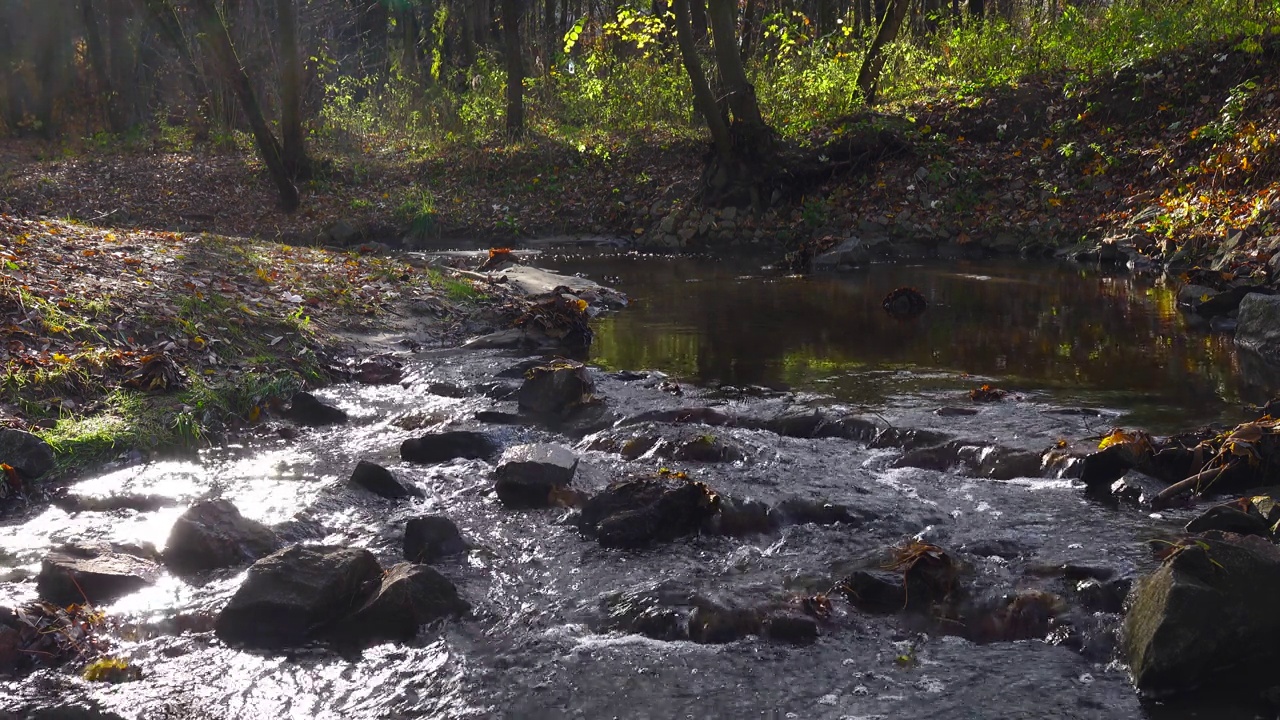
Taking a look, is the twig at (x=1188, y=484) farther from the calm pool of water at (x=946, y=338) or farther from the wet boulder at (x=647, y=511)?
the wet boulder at (x=647, y=511)

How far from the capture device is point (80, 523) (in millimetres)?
5055

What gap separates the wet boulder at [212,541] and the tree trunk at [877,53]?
16.9m

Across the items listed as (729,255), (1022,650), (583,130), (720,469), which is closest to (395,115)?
(583,130)

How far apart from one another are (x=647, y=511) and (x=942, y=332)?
221 inches

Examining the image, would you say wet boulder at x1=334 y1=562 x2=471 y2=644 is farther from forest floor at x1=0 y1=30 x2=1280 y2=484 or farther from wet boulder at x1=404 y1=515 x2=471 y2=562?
forest floor at x1=0 y1=30 x2=1280 y2=484

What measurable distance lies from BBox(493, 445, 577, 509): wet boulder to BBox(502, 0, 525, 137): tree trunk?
17.3 metres

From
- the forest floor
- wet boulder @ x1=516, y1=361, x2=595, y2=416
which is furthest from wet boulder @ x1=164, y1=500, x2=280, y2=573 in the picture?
wet boulder @ x1=516, y1=361, x2=595, y2=416

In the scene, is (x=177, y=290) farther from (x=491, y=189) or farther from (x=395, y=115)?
(x=395, y=115)

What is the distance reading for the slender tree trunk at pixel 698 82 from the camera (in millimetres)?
15289

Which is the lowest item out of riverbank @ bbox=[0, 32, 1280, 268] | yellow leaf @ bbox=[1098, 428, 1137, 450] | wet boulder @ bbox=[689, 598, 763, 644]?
wet boulder @ bbox=[689, 598, 763, 644]

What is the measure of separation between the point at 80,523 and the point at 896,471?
4255 millimetres

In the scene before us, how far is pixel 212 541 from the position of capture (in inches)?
179

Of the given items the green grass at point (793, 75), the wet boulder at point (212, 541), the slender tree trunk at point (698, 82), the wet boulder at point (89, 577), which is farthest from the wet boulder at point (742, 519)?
the green grass at point (793, 75)

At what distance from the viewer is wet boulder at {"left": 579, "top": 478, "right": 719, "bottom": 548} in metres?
4.80
